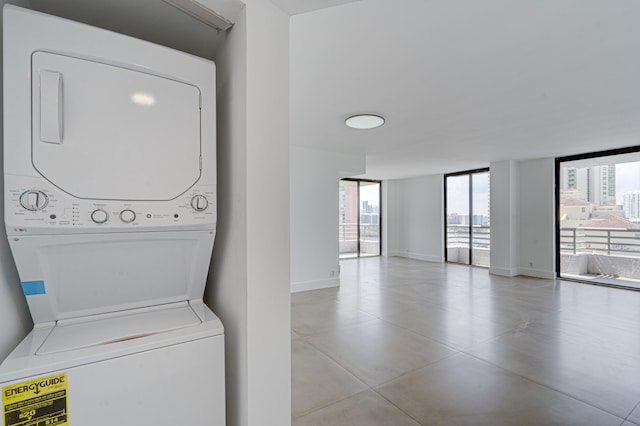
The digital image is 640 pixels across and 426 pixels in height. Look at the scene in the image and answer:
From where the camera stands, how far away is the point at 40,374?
81cm

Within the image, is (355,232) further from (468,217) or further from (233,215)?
(233,215)

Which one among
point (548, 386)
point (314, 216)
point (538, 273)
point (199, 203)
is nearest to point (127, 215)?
point (199, 203)

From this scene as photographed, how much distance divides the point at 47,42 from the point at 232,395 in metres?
1.43

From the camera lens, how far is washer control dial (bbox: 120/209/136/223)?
100cm

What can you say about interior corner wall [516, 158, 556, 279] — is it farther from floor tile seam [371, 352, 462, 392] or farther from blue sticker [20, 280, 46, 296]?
blue sticker [20, 280, 46, 296]

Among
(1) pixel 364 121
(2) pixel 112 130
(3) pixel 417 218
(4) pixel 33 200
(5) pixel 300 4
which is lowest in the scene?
(3) pixel 417 218

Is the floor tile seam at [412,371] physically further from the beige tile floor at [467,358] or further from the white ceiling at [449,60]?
the white ceiling at [449,60]

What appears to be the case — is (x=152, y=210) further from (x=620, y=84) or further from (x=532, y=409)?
(x=620, y=84)

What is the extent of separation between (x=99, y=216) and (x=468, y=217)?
8.02m

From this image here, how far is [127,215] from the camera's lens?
100cm

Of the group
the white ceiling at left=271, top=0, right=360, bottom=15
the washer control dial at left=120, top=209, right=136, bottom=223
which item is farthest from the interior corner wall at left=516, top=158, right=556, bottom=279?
the washer control dial at left=120, top=209, right=136, bottom=223

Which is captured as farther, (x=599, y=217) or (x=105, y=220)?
(x=599, y=217)

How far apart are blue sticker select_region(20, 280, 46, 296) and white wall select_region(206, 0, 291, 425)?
640 millimetres

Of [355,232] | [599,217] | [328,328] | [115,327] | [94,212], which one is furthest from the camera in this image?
[355,232]
